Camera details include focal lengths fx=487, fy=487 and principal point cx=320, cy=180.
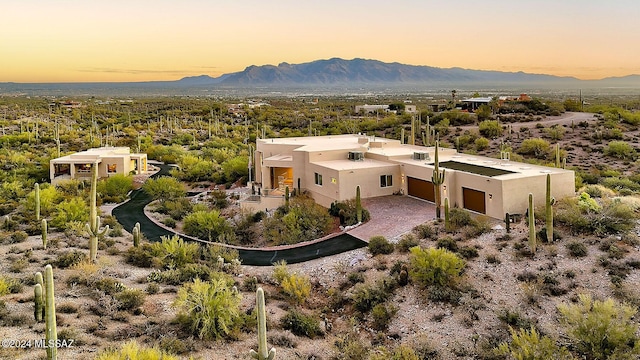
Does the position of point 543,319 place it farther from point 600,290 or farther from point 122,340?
point 122,340

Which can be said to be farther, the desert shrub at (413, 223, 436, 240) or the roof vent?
the roof vent

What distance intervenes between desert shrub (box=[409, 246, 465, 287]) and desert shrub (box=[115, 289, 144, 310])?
949cm

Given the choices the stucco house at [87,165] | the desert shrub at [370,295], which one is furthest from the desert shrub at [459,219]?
the stucco house at [87,165]

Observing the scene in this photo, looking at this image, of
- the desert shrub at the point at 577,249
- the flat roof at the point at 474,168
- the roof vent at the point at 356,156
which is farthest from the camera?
the roof vent at the point at 356,156

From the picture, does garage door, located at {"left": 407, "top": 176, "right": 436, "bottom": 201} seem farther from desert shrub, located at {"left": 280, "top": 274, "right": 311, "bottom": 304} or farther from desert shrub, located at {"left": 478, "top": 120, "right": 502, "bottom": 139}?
desert shrub, located at {"left": 478, "top": 120, "right": 502, "bottom": 139}

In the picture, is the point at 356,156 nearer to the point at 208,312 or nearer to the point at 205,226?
the point at 205,226

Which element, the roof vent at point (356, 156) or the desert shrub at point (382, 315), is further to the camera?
the roof vent at point (356, 156)

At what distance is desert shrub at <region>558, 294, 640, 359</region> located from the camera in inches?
498

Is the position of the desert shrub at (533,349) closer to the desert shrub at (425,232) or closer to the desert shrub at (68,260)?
the desert shrub at (425,232)

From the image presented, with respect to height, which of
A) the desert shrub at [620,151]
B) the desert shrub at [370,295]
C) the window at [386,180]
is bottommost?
the desert shrub at [370,295]

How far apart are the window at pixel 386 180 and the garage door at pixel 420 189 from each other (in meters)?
1.08

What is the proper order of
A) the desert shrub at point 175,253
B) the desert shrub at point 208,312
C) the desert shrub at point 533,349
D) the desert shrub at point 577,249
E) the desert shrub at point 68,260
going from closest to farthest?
the desert shrub at point 533,349, the desert shrub at point 208,312, the desert shrub at point 577,249, the desert shrub at point 68,260, the desert shrub at point 175,253

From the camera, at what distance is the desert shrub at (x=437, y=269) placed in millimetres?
17359

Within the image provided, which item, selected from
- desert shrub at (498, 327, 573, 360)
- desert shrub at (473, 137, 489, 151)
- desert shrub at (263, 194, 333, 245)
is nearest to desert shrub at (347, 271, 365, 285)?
desert shrub at (498, 327, 573, 360)
